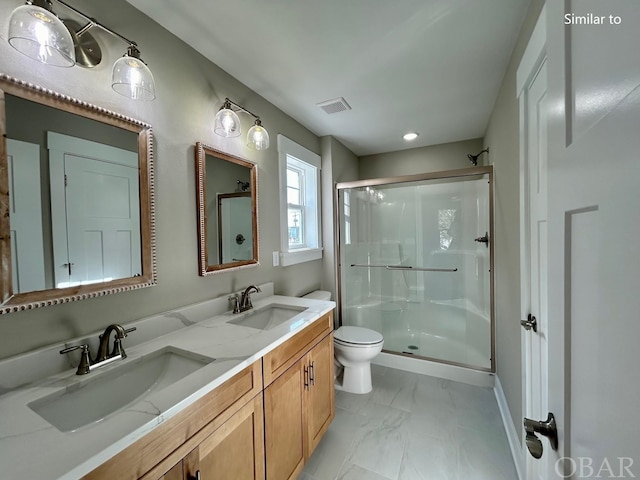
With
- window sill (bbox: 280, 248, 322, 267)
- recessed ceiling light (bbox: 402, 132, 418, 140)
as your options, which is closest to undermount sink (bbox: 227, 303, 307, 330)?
window sill (bbox: 280, 248, 322, 267)

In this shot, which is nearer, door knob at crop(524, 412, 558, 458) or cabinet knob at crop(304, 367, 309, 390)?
door knob at crop(524, 412, 558, 458)

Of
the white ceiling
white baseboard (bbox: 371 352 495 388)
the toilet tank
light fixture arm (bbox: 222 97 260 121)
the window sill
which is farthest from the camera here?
the toilet tank

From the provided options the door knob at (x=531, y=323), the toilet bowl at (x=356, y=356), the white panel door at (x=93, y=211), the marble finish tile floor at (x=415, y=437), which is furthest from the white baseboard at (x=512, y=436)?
the white panel door at (x=93, y=211)

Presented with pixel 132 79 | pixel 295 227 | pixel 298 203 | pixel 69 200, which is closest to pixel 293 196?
pixel 298 203

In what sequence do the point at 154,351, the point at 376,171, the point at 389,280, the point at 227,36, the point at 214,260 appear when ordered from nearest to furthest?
the point at 154,351 < the point at 227,36 < the point at 214,260 < the point at 389,280 < the point at 376,171

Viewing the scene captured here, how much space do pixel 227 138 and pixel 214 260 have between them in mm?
771

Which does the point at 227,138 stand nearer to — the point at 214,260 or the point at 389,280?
the point at 214,260

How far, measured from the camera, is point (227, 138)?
163 centimetres

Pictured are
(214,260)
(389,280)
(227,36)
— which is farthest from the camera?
(389,280)

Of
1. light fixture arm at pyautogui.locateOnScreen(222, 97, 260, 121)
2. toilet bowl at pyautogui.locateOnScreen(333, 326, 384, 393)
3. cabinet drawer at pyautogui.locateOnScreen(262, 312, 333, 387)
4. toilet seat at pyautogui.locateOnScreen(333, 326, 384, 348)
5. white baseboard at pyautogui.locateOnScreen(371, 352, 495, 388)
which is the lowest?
white baseboard at pyautogui.locateOnScreen(371, 352, 495, 388)

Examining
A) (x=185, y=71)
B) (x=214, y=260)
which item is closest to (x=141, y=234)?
(x=214, y=260)

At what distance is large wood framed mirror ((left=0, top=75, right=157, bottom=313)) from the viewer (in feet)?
2.73

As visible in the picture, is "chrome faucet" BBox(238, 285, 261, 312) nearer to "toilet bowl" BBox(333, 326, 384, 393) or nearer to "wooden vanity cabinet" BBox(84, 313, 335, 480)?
"wooden vanity cabinet" BBox(84, 313, 335, 480)

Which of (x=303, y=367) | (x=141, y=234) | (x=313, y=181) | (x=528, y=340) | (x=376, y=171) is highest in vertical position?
(x=376, y=171)
